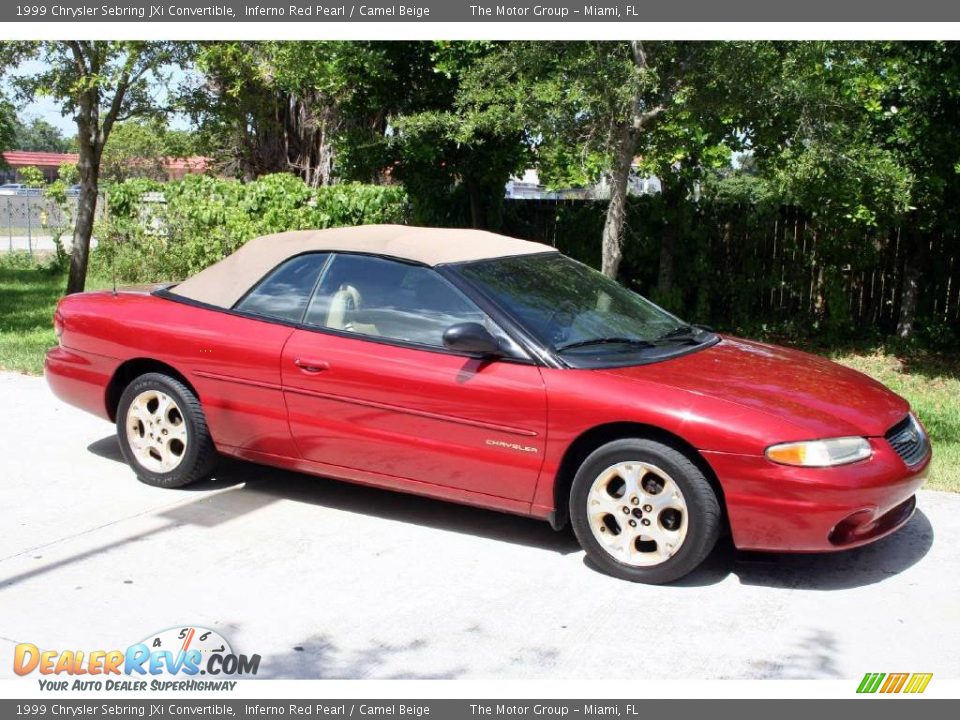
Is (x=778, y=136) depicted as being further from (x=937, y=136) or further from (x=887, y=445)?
(x=887, y=445)

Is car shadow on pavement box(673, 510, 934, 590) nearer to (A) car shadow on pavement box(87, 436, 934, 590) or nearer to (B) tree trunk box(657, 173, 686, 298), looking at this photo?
(A) car shadow on pavement box(87, 436, 934, 590)

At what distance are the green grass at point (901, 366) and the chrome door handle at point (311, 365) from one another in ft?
11.9

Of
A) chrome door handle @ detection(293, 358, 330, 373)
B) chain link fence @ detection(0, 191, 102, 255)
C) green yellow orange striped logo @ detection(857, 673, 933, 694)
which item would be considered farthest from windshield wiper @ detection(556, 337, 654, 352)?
chain link fence @ detection(0, 191, 102, 255)

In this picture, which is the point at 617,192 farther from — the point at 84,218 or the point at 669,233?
the point at 84,218

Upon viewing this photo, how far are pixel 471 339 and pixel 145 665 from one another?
2.01m

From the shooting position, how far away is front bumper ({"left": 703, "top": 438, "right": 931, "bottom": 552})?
4.53m

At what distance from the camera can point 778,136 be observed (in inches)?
376

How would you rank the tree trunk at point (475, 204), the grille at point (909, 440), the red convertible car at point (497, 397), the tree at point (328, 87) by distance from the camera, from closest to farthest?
the red convertible car at point (497, 397), the grille at point (909, 440), the tree at point (328, 87), the tree trunk at point (475, 204)

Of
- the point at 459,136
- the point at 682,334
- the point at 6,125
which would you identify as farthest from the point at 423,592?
the point at 6,125

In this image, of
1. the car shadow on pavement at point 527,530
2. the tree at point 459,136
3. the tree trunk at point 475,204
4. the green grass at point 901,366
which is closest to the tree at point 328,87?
the tree at point 459,136

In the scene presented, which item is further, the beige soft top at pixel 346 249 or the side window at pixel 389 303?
the beige soft top at pixel 346 249

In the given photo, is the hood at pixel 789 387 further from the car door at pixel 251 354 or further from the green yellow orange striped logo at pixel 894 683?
the car door at pixel 251 354

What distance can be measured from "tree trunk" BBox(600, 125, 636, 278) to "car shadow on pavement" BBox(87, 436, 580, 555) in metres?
3.93

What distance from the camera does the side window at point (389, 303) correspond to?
17.6 ft
